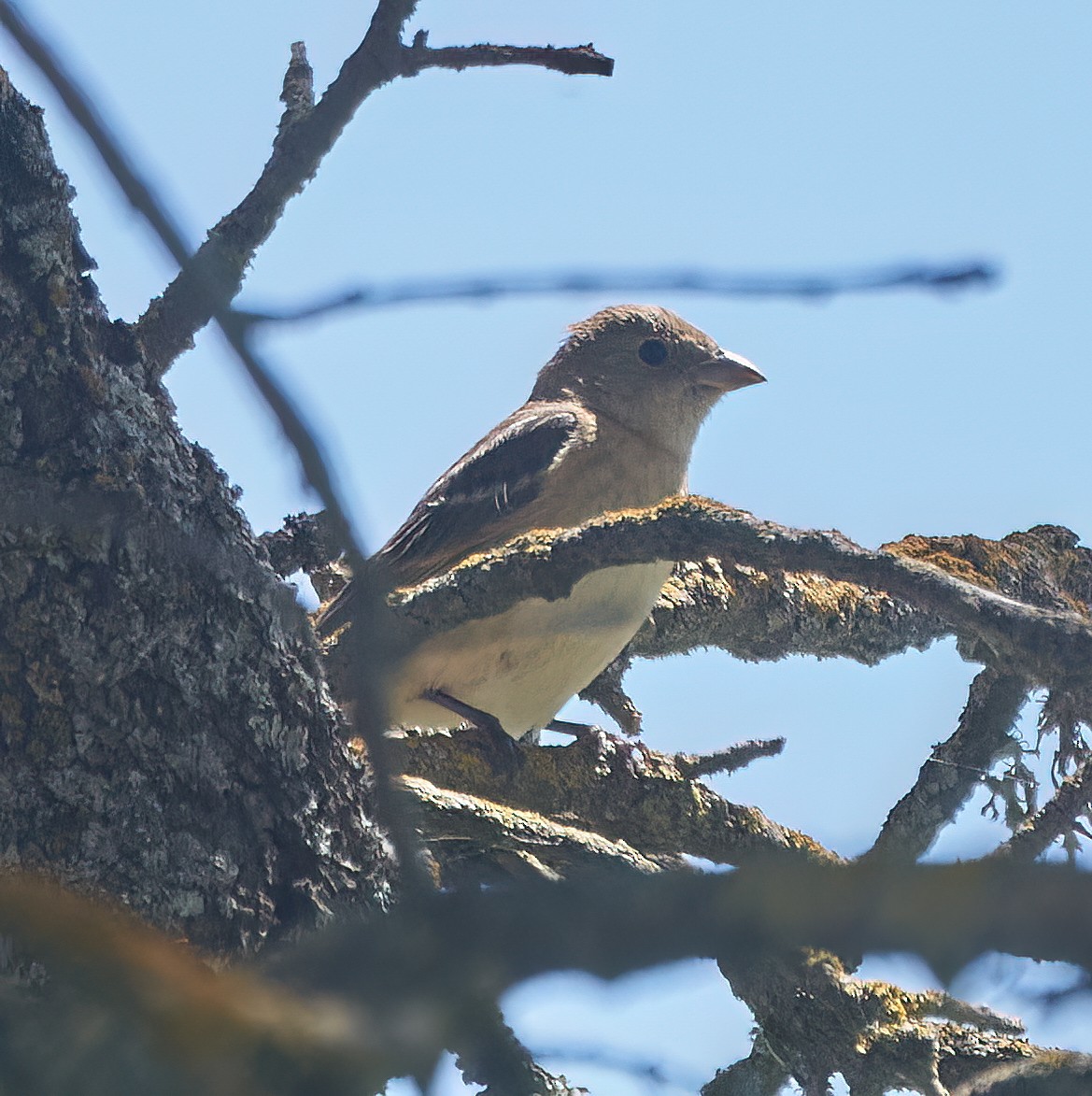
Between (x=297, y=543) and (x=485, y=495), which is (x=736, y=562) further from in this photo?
(x=485, y=495)

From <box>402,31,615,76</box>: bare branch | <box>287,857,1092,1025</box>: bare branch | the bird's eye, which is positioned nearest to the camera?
<box>287,857,1092,1025</box>: bare branch

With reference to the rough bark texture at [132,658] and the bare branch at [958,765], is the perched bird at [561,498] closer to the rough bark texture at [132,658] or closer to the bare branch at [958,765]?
the bare branch at [958,765]

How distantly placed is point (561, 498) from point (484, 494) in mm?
358

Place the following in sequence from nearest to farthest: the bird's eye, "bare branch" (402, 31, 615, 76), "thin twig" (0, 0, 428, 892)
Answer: "thin twig" (0, 0, 428, 892)
"bare branch" (402, 31, 615, 76)
the bird's eye

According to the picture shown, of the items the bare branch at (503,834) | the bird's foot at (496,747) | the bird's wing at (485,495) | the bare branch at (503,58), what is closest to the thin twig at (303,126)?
the bare branch at (503,58)

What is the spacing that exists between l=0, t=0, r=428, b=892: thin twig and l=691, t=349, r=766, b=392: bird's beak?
15.6 ft

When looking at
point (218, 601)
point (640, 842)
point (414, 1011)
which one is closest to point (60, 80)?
point (414, 1011)

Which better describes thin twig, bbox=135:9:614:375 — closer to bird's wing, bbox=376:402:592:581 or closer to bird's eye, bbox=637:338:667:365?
bird's wing, bbox=376:402:592:581

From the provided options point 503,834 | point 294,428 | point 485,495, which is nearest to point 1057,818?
point 503,834

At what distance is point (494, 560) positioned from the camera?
3.23 meters

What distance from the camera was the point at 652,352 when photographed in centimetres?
619

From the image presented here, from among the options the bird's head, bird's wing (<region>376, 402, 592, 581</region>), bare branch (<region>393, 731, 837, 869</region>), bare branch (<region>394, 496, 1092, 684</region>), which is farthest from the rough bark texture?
the bird's head

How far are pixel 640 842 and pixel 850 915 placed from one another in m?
2.84

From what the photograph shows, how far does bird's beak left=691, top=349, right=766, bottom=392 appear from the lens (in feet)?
19.6
